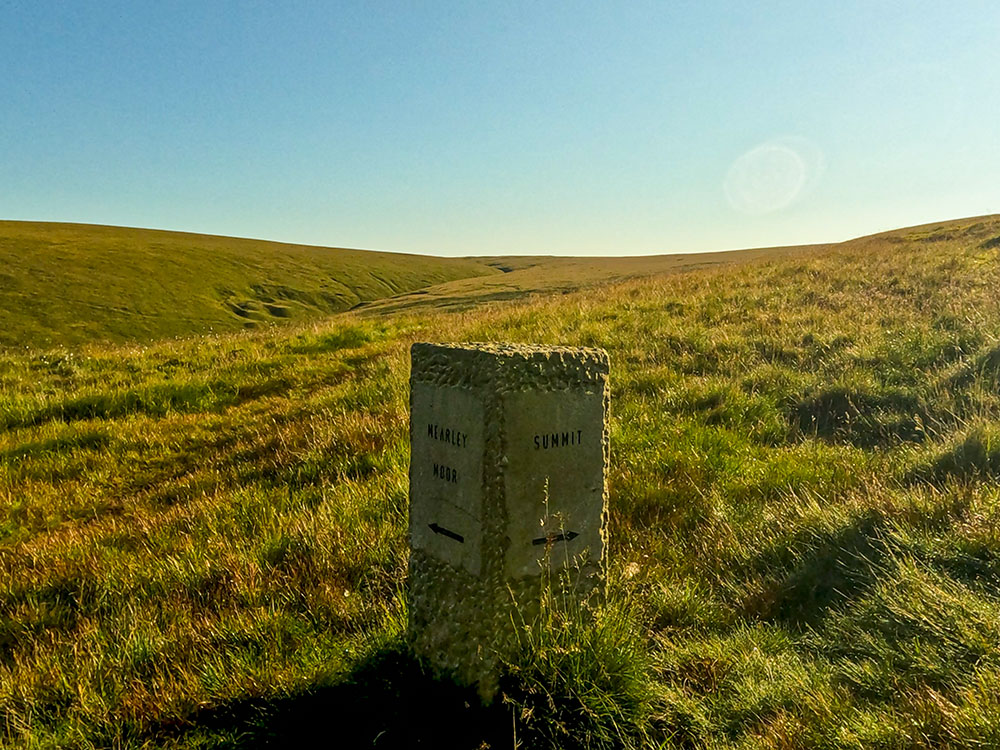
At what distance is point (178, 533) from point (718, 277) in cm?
1472

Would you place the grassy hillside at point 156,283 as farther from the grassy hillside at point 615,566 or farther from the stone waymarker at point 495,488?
the stone waymarker at point 495,488

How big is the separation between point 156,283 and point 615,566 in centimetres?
9611

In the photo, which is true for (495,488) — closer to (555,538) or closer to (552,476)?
(552,476)

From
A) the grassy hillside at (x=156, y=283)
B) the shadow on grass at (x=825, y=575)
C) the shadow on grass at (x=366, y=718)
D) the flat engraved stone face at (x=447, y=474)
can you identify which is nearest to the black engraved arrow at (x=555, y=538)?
the flat engraved stone face at (x=447, y=474)

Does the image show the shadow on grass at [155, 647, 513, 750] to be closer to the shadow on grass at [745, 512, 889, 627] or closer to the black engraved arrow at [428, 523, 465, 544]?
the black engraved arrow at [428, 523, 465, 544]

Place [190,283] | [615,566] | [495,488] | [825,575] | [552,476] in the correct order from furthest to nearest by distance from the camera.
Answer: [190,283] < [615,566] < [825,575] < [552,476] < [495,488]

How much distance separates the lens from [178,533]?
16.2 ft

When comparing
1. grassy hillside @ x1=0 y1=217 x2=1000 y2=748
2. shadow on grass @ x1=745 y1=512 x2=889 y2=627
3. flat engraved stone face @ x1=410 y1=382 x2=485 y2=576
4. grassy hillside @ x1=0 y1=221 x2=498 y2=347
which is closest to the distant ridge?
grassy hillside @ x1=0 y1=221 x2=498 y2=347

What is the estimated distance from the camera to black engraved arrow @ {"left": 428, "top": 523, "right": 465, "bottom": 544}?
2.73 m

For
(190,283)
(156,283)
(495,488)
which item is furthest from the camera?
(190,283)

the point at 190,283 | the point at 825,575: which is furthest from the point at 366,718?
the point at 190,283

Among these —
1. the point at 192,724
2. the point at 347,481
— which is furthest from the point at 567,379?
the point at 347,481

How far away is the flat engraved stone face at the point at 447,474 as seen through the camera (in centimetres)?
264

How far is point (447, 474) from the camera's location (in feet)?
9.14
